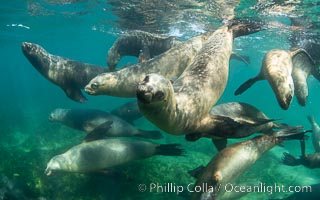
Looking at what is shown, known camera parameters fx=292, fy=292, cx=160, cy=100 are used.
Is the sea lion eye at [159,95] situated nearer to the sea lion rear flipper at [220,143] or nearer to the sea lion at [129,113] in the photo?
the sea lion rear flipper at [220,143]

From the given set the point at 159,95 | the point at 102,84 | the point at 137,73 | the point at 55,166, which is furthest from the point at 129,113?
the point at 159,95

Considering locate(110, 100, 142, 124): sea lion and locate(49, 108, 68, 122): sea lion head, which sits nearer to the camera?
locate(49, 108, 68, 122): sea lion head

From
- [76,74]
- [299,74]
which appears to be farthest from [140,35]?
[299,74]

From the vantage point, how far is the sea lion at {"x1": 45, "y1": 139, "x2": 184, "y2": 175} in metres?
7.29

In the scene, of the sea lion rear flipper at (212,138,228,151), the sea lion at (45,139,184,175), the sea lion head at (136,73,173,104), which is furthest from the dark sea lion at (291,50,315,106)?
the sea lion head at (136,73,173,104)

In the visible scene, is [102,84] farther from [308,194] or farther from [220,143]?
[308,194]

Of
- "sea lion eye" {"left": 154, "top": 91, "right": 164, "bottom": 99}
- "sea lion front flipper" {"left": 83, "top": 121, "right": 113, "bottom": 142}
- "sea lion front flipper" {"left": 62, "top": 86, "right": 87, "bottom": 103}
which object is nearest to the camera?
"sea lion eye" {"left": 154, "top": 91, "right": 164, "bottom": 99}

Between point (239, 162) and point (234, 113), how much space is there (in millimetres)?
1381

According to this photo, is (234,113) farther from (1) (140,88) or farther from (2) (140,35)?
(2) (140,35)

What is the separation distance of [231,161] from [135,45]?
658 centimetres

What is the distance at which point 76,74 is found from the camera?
9.59 m

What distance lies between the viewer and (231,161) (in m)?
5.39

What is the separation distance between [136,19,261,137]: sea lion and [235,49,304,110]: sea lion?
1.15 metres

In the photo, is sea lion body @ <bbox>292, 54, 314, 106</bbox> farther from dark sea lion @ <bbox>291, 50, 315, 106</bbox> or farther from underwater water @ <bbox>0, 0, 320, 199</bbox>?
underwater water @ <bbox>0, 0, 320, 199</bbox>
